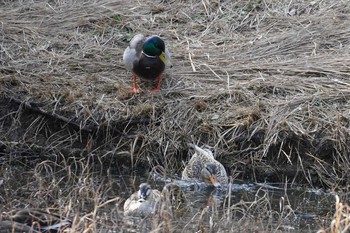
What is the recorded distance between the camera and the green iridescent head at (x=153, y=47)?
10484 mm

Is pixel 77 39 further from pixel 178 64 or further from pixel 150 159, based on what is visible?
pixel 150 159

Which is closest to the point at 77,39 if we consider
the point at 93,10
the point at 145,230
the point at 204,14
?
the point at 93,10

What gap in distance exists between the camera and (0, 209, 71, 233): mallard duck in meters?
6.44

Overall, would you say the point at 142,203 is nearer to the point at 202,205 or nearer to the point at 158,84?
the point at 202,205

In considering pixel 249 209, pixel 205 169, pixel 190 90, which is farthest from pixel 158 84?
pixel 249 209

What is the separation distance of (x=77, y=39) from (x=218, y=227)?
215 inches

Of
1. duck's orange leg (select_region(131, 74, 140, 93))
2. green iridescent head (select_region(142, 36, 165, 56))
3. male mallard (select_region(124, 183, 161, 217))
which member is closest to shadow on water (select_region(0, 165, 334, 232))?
male mallard (select_region(124, 183, 161, 217))

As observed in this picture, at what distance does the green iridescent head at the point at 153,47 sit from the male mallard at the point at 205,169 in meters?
1.68

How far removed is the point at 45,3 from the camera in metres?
12.5

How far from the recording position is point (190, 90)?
33.7 ft

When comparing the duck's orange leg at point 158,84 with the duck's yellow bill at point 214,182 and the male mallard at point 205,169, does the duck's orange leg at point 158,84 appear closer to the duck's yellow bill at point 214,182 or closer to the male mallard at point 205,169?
the male mallard at point 205,169

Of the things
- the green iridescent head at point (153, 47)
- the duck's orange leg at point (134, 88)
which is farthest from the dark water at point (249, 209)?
the green iridescent head at point (153, 47)

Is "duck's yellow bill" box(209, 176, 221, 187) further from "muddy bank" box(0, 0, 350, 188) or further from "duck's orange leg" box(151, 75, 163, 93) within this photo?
"duck's orange leg" box(151, 75, 163, 93)

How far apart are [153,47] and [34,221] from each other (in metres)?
4.31
